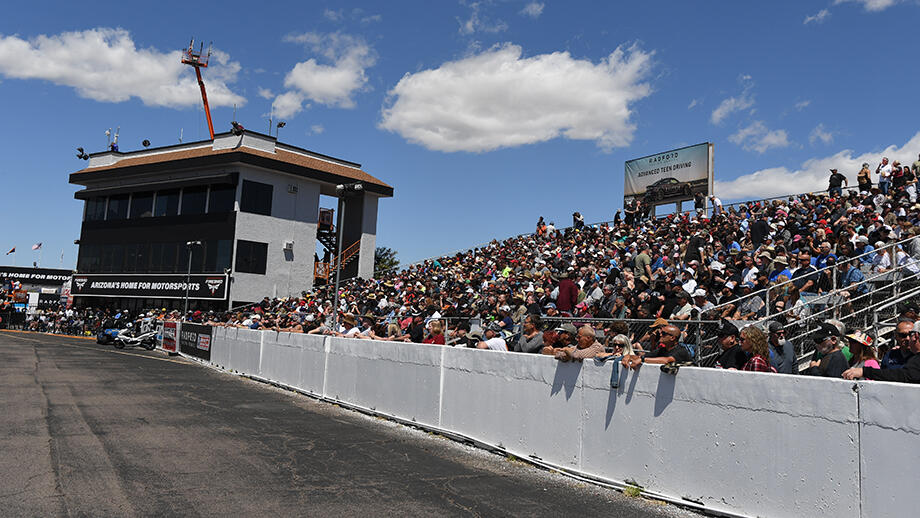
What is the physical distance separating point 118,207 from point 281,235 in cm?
1328

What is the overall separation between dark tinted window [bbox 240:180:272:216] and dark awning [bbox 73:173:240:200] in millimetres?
878

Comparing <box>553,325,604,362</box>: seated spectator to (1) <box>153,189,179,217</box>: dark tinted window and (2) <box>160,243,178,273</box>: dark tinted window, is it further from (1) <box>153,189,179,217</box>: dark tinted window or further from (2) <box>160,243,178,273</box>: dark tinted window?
(1) <box>153,189,179,217</box>: dark tinted window

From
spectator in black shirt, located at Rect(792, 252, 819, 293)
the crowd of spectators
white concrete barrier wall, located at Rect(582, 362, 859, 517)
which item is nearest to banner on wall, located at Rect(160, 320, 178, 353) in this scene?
the crowd of spectators

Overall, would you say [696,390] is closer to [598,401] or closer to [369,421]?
[598,401]

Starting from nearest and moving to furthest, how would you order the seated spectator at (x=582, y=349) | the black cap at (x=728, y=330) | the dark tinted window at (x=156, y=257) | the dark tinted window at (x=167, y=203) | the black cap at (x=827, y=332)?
the black cap at (x=827, y=332)
the black cap at (x=728, y=330)
the seated spectator at (x=582, y=349)
the dark tinted window at (x=156, y=257)
the dark tinted window at (x=167, y=203)

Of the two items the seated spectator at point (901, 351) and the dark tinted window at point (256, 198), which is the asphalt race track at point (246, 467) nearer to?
the seated spectator at point (901, 351)

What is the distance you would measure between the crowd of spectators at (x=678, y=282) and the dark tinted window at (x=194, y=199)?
18.5 meters

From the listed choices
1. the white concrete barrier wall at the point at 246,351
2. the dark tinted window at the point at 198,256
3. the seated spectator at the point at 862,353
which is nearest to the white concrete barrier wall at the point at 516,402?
the seated spectator at the point at 862,353

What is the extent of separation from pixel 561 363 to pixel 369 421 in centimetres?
455

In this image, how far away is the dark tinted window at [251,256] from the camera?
130 feet

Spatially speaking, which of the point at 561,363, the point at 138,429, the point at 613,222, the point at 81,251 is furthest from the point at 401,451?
the point at 81,251

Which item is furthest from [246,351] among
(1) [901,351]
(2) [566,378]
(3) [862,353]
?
(1) [901,351]

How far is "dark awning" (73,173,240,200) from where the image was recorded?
4012cm

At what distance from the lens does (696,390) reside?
20.2 ft
